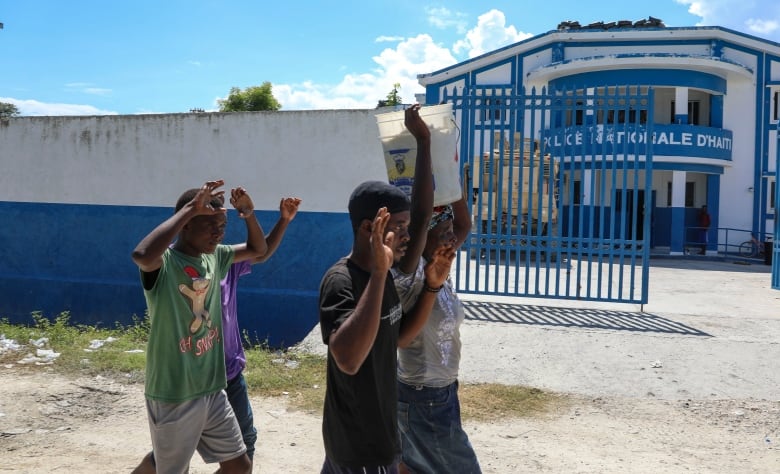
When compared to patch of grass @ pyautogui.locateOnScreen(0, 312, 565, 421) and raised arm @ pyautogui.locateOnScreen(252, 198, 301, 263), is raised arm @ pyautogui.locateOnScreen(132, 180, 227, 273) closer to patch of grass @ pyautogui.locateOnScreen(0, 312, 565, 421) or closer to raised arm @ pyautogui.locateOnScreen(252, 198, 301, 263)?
raised arm @ pyautogui.locateOnScreen(252, 198, 301, 263)

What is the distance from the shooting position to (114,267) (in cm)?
797

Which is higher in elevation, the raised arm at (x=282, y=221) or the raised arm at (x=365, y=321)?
the raised arm at (x=282, y=221)

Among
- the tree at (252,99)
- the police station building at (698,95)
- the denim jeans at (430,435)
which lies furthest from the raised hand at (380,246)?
the tree at (252,99)

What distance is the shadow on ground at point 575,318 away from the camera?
6281 millimetres

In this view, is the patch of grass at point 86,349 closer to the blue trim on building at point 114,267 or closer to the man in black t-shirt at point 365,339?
the blue trim on building at point 114,267

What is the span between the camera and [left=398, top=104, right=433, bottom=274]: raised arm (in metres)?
2.29

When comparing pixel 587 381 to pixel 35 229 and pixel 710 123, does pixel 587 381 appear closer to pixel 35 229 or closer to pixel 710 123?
pixel 35 229

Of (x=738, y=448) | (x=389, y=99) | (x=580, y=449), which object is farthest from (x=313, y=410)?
(x=389, y=99)

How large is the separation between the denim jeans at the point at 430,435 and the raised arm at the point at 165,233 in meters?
0.97

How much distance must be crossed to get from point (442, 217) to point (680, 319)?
16.4 feet

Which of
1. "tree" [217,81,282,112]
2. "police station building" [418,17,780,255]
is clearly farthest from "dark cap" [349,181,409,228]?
"tree" [217,81,282,112]

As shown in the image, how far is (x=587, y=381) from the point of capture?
505cm

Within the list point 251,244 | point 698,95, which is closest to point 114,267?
point 251,244

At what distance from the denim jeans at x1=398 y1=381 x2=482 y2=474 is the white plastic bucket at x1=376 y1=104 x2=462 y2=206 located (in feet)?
2.86
